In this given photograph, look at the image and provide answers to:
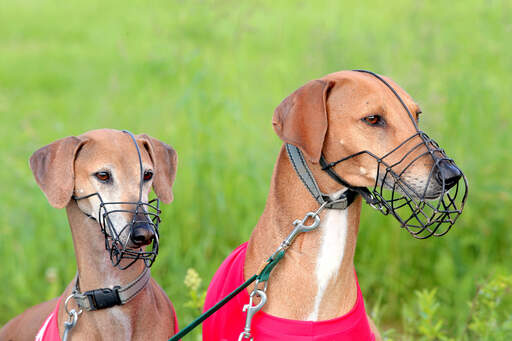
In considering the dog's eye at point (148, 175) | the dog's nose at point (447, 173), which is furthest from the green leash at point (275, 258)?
the dog's eye at point (148, 175)

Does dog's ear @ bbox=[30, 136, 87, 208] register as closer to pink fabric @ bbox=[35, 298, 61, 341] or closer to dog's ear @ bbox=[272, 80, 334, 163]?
pink fabric @ bbox=[35, 298, 61, 341]

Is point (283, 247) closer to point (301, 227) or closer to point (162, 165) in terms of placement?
point (301, 227)

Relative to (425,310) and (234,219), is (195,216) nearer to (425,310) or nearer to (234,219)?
(234,219)

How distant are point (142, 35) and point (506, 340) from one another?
307 inches

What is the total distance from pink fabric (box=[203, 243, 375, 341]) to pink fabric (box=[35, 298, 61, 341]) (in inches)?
26.6

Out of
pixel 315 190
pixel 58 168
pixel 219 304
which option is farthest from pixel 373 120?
pixel 58 168

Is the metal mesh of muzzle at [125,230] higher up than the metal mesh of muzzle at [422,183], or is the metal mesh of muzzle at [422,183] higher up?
the metal mesh of muzzle at [422,183]

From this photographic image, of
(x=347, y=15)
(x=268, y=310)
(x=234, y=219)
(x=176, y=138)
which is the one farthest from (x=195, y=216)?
(x=347, y=15)

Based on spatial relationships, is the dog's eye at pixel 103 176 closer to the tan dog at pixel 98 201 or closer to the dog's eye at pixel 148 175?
the tan dog at pixel 98 201

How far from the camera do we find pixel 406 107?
232 centimetres

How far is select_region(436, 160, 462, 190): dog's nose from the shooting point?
211 cm

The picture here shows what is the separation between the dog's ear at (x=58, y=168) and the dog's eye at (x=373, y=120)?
125cm

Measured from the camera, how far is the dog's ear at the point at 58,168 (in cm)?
251

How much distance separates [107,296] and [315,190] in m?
1.05
